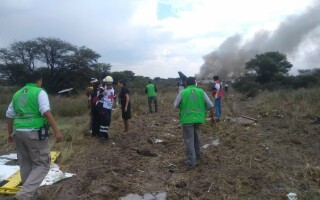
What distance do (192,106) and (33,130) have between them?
3138 mm

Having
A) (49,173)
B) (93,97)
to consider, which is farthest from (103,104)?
(49,173)

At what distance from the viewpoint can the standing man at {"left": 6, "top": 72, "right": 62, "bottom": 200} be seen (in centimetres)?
537

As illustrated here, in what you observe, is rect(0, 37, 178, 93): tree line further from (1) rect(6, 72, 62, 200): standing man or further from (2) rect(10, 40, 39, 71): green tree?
(1) rect(6, 72, 62, 200): standing man

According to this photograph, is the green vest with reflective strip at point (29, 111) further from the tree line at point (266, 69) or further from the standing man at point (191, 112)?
the tree line at point (266, 69)

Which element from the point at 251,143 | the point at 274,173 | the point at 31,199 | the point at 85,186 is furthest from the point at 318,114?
the point at 31,199

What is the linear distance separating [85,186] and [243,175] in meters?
2.68

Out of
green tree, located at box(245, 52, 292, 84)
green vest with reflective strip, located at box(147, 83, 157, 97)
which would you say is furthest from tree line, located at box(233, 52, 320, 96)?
green vest with reflective strip, located at box(147, 83, 157, 97)

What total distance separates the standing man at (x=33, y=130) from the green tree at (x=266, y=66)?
42314 mm

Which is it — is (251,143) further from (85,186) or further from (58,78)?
(58,78)

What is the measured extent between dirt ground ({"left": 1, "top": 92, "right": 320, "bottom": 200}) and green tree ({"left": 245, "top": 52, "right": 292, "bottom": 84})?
35995mm

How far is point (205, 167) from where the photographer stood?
7.39 metres

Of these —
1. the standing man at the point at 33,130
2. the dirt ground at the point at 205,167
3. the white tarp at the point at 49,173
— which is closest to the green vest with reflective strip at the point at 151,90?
the dirt ground at the point at 205,167

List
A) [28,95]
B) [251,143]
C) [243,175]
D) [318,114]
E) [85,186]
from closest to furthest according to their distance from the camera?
[28,95] → [85,186] → [243,175] → [251,143] → [318,114]

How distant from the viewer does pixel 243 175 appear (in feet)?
22.0
